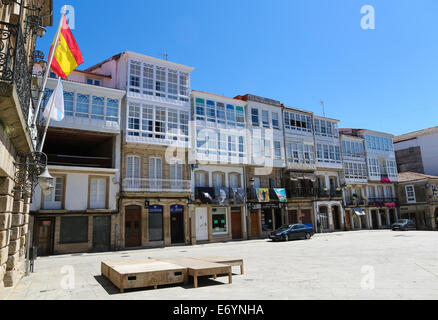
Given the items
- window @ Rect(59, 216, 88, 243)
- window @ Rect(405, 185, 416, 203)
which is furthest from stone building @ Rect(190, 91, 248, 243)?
window @ Rect(405, 185, 416, 203)

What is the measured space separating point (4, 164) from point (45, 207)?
1572 cm

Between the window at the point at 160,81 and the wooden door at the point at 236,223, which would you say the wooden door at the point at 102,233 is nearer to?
the window at the point at 160,81

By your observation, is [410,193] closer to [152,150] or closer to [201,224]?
[201,224]

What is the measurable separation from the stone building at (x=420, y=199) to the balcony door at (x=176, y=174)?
113ft

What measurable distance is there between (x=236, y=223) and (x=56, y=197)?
15.6 metres

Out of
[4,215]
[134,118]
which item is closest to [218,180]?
[134,118]

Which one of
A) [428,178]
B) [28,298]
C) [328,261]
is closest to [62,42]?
[28,298]

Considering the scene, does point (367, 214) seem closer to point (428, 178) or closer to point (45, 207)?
point (428, 178)

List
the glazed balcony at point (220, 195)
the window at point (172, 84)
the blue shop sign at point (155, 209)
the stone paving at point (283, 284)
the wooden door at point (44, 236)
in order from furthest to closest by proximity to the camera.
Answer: the glazed balcony at point (220, 195) → the window at point (172, 84) → the blue shop sign at point (155, 209) → the wooden door at point (44, 236) → the stone paving at point (283, 284)

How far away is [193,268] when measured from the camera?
348 inches

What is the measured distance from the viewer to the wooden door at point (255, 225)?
31.5 meters

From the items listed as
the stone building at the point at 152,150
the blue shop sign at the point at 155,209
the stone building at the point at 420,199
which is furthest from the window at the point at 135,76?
the stone building at the point at 420,199

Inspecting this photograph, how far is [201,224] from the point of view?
28031mm

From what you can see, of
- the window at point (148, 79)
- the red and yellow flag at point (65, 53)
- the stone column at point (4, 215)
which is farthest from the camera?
the window at point (148, 79)
